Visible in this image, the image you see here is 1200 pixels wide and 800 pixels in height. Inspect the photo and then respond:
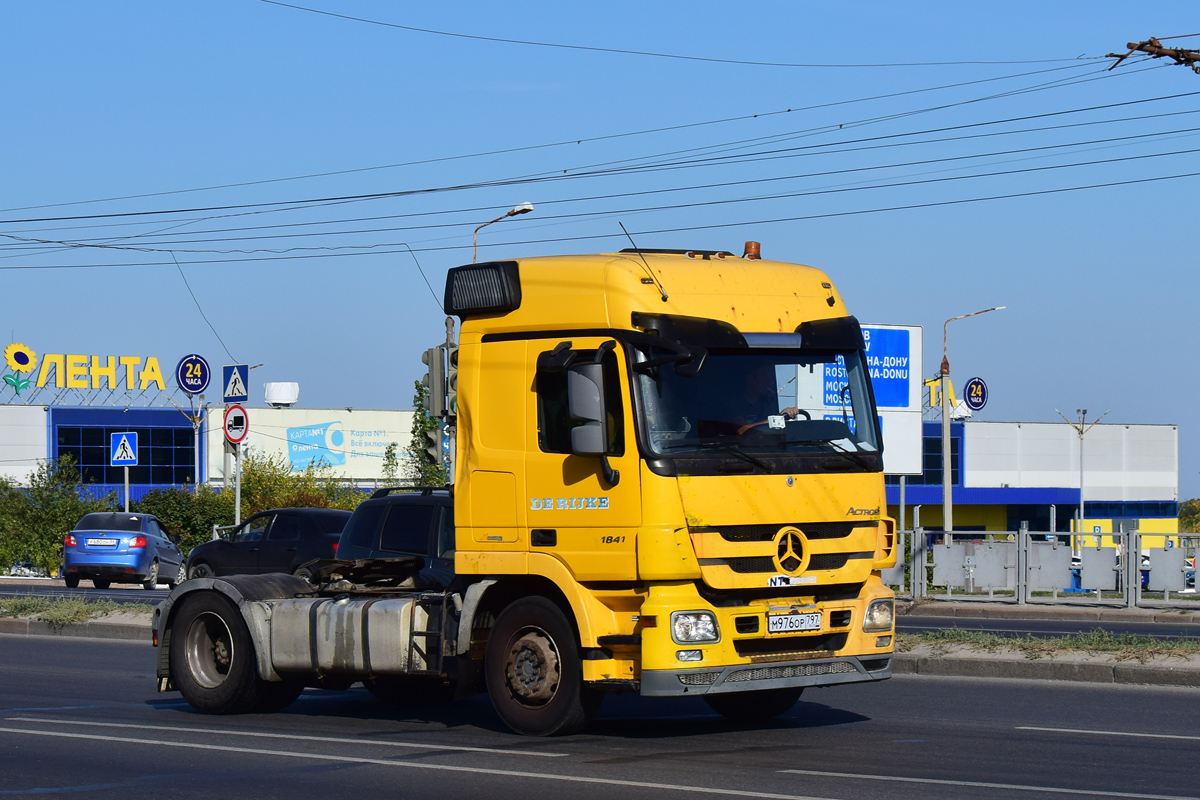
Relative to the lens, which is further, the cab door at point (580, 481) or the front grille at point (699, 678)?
the cab door at point (580, 481)

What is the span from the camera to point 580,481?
31.1 ft

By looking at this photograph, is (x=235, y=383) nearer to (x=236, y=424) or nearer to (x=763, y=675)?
(x=236, y=424)

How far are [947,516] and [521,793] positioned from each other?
34.5 metres

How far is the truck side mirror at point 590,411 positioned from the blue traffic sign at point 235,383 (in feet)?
56.7

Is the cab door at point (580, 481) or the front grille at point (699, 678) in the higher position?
the cab door at point (580, 481)

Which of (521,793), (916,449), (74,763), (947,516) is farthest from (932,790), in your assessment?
(947,516)

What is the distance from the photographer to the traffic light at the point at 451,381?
35.8 ft

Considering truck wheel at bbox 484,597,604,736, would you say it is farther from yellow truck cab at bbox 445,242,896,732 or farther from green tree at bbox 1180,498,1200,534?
green tree at bbox 1180,498,1200,534

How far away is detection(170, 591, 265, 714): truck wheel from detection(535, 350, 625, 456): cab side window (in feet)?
10.3

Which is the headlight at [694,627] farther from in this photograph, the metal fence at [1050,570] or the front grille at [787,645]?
the metal fence at [1050,570]

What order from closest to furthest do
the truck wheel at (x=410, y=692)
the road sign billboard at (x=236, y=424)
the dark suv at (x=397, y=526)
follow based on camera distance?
1. the truck wheel at (x=410, y=692)
2. the dark suv at (x=397, y=526)
3. the road sign billboard at (x=236, y=424)

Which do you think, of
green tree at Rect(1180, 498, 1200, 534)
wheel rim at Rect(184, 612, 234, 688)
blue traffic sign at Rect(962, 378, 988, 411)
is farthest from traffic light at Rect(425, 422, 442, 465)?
green tree at Rect(1180, 498, 1200, 534)

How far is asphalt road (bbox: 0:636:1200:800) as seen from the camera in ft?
25.6

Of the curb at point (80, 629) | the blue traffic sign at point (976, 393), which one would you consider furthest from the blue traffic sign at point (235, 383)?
the blue traffic sign at point (976, 393)
